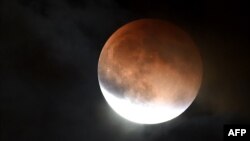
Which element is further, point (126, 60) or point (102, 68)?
point (102, 68)

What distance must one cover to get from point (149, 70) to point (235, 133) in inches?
166

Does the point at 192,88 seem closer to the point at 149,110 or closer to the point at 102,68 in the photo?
the point at 149,110

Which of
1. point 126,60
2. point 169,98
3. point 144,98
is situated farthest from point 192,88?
point 126,60

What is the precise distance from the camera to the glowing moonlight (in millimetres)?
11555

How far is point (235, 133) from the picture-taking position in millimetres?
12516

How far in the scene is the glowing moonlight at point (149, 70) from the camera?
37.9ft

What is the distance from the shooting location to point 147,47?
11617 millimetres

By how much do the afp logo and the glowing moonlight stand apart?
1860 mm

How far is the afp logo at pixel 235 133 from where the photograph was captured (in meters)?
12.1

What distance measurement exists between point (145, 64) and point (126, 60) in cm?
70

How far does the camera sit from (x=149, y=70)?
11508 mm

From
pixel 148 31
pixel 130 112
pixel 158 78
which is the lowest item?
pixel 130 112

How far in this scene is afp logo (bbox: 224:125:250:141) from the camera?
1211cm

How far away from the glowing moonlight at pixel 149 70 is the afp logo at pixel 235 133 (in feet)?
6.10
